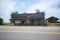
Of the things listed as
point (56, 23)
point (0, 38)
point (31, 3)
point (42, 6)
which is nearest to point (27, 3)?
point (31, 3)

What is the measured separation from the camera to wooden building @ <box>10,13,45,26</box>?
2.26 meters

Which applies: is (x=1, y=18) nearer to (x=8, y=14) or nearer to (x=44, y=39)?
(x=8, y=14)

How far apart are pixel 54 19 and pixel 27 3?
553mm

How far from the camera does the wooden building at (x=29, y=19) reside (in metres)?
2.26

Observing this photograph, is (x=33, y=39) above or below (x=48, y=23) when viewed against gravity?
below

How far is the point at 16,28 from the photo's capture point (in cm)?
237

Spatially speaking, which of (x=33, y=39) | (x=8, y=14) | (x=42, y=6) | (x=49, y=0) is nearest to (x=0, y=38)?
(x=8, y=14)

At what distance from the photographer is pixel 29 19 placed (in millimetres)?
2314

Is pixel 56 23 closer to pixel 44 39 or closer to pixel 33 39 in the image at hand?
pixel 44 39

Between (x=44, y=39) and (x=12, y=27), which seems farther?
(x=12, y=27)

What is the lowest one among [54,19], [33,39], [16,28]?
[33,39]

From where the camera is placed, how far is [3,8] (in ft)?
7.72

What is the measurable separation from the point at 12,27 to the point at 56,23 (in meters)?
0.80

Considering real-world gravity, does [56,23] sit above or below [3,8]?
below
